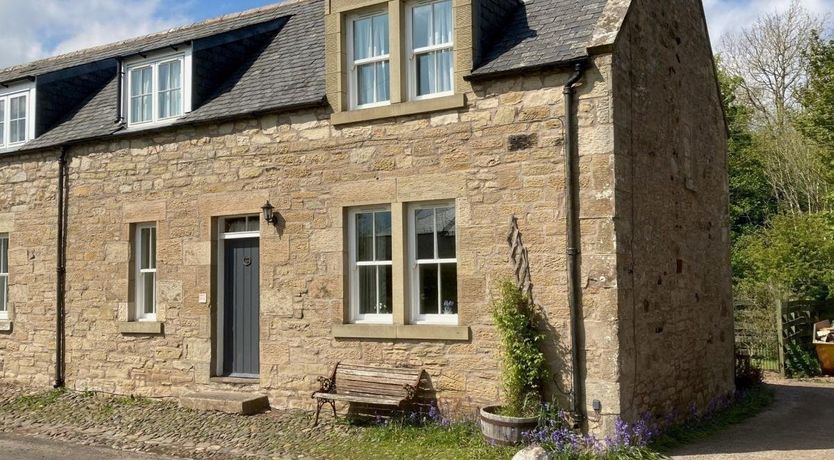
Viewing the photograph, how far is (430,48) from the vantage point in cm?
1027

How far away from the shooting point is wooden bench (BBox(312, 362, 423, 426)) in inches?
378

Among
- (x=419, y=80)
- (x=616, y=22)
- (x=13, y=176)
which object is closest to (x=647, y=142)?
(x=616, y=22)

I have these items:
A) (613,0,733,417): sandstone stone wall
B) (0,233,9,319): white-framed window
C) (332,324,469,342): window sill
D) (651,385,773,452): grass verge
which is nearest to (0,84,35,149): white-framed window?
(0,233,9,319): white-framed window

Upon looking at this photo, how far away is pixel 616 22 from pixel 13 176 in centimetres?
Result: 1130

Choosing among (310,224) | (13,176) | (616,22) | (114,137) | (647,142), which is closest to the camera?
(616,22)

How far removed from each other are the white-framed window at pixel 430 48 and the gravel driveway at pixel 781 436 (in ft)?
17.8

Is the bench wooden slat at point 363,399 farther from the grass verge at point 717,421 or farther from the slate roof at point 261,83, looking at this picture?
the slate roof at point 261,83

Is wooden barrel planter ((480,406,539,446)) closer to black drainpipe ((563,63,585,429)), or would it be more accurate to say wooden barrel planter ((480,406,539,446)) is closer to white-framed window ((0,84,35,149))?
black drainpipe ((563,63,585,429))

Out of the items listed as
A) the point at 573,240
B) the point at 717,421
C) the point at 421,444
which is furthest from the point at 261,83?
the point at 717,421

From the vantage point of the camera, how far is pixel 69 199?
1341 centimetres

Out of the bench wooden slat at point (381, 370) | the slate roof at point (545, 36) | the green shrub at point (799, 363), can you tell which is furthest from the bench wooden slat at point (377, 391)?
the green shrub at point (799, 363)

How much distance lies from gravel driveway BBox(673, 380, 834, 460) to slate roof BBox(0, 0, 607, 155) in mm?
4826

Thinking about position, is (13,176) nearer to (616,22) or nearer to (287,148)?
(287,148)

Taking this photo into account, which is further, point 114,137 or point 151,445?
point 114,137
